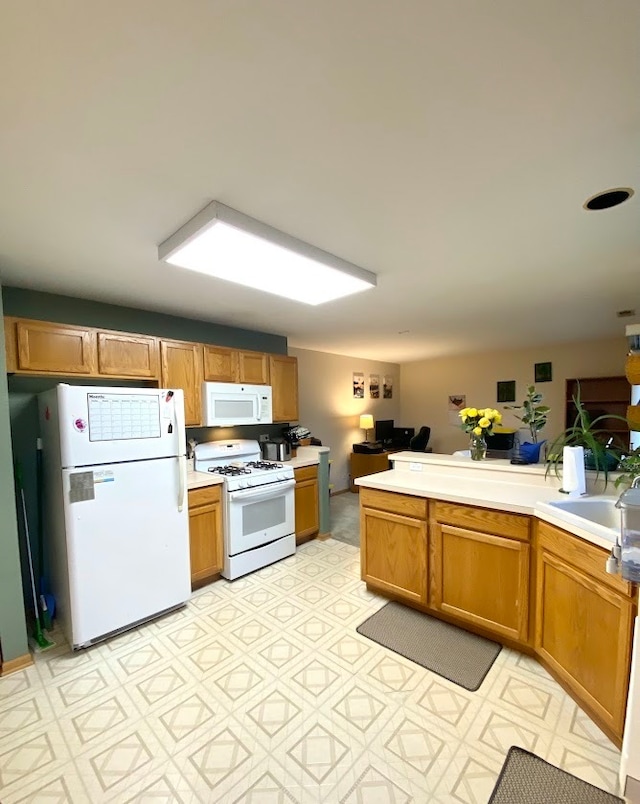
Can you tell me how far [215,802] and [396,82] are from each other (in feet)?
8.06

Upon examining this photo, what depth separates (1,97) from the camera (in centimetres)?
96

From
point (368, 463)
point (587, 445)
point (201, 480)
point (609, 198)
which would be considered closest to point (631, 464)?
point (587, 445)

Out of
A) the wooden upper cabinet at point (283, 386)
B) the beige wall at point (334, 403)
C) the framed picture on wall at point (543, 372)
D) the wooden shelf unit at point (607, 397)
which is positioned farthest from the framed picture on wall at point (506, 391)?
the wooden upper cabinet at point (283, 386)

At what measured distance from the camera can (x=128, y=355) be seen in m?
2.75

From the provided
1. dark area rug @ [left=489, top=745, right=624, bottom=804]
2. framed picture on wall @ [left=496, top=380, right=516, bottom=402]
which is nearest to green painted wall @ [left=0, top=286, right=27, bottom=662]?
dark area rug @ [left=489, top=745, right=624, bottom=804]

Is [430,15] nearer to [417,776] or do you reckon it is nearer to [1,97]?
[1,97]

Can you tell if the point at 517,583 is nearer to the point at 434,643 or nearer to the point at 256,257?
the point at 434,643

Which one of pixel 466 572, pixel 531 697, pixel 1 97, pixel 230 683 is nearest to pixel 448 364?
Result: pixel 466 572

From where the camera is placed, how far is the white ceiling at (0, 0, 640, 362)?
0.80 m

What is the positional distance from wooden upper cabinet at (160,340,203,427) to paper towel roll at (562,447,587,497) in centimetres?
284

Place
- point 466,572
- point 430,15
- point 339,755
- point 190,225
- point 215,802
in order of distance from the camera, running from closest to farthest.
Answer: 1. point 430,15
2. point 215,802
3. point 339,755
4. point 190,225
5. point 466,572

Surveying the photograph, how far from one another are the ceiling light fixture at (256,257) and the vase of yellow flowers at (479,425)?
3.96 ft

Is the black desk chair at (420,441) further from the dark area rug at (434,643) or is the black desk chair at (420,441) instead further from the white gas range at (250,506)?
the dark area rug at (434,643)

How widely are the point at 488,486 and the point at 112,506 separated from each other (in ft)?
8.13
